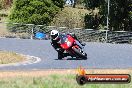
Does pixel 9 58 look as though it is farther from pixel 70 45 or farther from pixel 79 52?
pixel 79 52

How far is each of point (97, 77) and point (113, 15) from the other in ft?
105

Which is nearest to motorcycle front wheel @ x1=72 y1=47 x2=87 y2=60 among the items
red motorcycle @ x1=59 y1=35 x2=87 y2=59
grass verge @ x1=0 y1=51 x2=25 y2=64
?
red motorcycle @ x1=59 y1=35 x2=87 y2=59

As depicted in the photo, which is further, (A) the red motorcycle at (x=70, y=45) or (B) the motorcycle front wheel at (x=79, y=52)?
(B) the motorcycle front wheel at (x=79, y=52)

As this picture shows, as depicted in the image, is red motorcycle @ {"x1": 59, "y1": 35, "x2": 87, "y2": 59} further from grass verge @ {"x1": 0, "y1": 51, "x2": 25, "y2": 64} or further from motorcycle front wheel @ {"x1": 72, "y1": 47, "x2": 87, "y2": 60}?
grass verge @ {"x1": 0, "y1": 51, "x2": 25, "y2": 64}

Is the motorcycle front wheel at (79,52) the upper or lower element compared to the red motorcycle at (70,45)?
lower

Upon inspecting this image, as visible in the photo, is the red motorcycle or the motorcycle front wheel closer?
A: the red motorcycle

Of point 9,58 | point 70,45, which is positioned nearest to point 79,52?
point 70,45

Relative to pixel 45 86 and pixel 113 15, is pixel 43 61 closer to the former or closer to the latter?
pixel 45 86

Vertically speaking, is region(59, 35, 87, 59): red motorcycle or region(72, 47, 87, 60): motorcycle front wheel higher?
region(59, 35, 87, 59): red motorcycle

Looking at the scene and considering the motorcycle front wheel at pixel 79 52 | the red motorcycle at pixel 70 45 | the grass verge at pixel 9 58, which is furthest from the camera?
the motorcycle front wheel at pixel 79 52

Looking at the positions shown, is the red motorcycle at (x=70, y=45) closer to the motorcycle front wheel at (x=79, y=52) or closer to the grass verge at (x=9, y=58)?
the motorcycle front wheel at (x=79, y=52)

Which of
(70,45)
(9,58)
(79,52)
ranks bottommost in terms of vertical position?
(9,58)

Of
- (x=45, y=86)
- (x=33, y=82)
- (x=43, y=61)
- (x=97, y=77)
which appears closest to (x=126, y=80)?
(x=97, y=77)

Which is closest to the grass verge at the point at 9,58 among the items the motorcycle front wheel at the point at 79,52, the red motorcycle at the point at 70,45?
the red motorcycle at the point at 70,45
